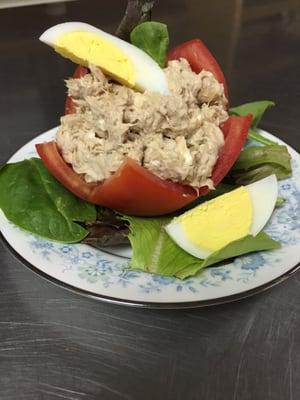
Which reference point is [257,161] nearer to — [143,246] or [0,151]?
[143,246]

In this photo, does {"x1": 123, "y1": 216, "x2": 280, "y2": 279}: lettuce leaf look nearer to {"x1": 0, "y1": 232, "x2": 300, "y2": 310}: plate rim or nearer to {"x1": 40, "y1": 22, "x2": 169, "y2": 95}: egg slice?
{"x1": 0, "y1": 232, "x2": 300, "y2": 310}: plate rim

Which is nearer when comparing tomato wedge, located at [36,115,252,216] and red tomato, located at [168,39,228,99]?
tomato wedge, located at [36,115,252,216]

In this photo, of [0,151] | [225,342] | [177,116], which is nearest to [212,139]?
[177,116]

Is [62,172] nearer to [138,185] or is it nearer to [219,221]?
[138,185]

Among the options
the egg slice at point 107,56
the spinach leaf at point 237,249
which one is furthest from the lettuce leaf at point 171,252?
the egg slice at point 107,56

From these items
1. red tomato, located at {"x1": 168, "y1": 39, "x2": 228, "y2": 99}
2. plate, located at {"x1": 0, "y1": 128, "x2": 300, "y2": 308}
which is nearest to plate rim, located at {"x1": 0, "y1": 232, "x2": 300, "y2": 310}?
plate, located at {"x1": 0, "y1": 128, "x2": 300, "y2": 308}

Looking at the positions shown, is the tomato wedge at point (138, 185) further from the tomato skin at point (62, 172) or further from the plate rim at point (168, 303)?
the plate rim at point (168, 303)
